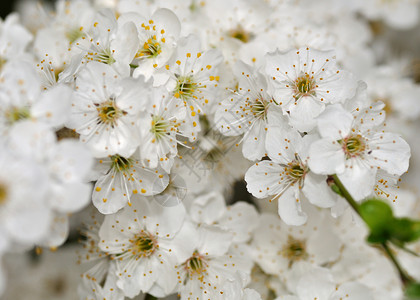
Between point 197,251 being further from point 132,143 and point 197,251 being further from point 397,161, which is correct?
point 397,161

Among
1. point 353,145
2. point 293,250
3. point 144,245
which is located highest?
point 353,145

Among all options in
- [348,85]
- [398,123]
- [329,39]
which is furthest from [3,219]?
[398,123]

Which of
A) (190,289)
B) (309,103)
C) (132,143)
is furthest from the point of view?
(190,289)

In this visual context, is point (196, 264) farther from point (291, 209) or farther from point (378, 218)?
point (378, 218)

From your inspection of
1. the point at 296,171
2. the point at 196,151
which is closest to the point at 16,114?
the point at 196,151

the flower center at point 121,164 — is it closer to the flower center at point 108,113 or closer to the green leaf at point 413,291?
the flower center at point 108,113

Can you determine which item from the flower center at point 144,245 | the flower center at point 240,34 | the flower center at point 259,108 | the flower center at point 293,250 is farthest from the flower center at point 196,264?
the flower center at point 240,34
